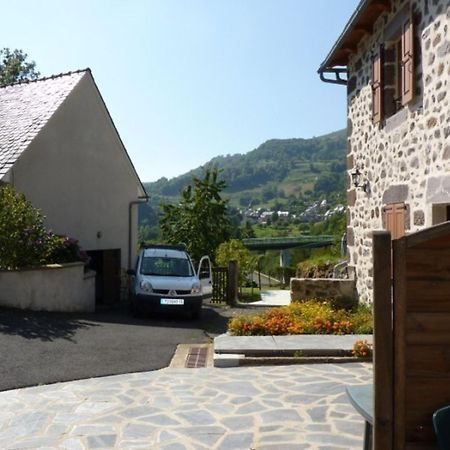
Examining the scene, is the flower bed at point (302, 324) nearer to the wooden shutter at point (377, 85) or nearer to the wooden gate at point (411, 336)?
the wooden shutter at point (377, 85)

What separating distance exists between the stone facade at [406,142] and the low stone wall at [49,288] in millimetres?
6436

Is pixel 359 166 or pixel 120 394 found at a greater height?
pixel 359 166

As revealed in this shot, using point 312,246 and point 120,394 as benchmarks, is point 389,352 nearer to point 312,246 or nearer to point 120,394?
point 120,394

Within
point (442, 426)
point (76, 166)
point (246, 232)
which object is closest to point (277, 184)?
point (246, 232)

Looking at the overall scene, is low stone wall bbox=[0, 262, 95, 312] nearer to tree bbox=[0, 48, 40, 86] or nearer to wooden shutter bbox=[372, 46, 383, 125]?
wooden shutter bbox=[372, 46, 383, 125]

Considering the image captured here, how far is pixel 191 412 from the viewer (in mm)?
5363

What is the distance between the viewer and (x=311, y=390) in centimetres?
610

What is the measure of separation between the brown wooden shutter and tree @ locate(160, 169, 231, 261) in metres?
22.0

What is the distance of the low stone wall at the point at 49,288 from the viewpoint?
1178 cm

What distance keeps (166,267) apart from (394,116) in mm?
7205

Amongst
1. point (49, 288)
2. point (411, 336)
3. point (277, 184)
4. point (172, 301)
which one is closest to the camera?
point (411, 336)

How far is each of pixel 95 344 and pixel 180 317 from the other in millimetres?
4906

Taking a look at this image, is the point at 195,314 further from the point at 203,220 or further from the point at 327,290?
the point at 203,220

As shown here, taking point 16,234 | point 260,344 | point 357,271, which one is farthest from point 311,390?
point 16,234
